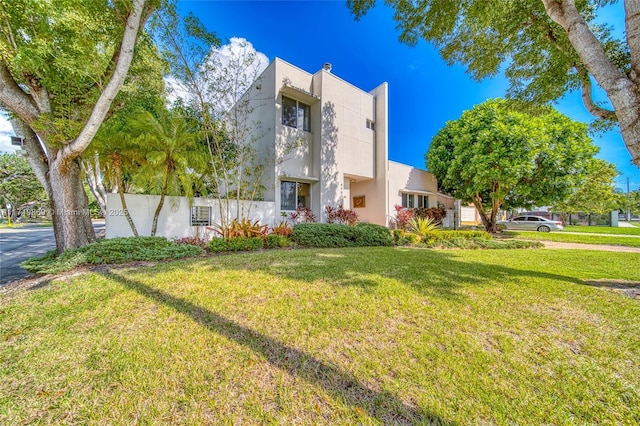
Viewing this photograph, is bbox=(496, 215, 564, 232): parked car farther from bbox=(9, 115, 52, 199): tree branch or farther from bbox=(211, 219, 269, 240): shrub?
bbox=(9, 115, 52, 199): tree branch

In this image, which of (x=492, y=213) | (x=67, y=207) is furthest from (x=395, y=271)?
(x=492, y=213)

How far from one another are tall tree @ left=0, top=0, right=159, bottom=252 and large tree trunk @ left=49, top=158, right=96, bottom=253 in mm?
17

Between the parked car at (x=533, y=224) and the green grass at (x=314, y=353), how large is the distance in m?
17.2

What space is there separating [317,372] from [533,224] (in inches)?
911

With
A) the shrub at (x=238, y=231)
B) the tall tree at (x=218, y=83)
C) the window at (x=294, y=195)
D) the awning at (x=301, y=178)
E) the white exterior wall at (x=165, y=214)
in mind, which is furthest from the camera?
the window at (x=294, y=195)

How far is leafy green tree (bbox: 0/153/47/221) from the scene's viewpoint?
2338 centimetres

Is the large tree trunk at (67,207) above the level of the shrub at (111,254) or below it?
above

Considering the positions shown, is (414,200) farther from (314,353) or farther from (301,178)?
(314,353)

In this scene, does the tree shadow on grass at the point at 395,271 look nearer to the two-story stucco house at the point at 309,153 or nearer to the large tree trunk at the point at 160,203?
the large tree trunk at the point at 160,203

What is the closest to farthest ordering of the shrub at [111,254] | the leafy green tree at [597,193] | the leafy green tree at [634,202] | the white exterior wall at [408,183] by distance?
1. the shrub at [111,254]
2. the white exterior wall at [408,183]
3. the leafy green tree at [597,193]
4. the leafy green tree at [634,202]

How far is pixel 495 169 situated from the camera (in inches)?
505

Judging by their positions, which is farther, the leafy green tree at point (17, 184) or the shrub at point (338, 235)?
the leafy green tree at point (17, 184)

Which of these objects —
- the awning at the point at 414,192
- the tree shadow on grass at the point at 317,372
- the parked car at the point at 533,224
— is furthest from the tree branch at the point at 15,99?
the parked car at the point at 533,224

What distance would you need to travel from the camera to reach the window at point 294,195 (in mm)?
10822
